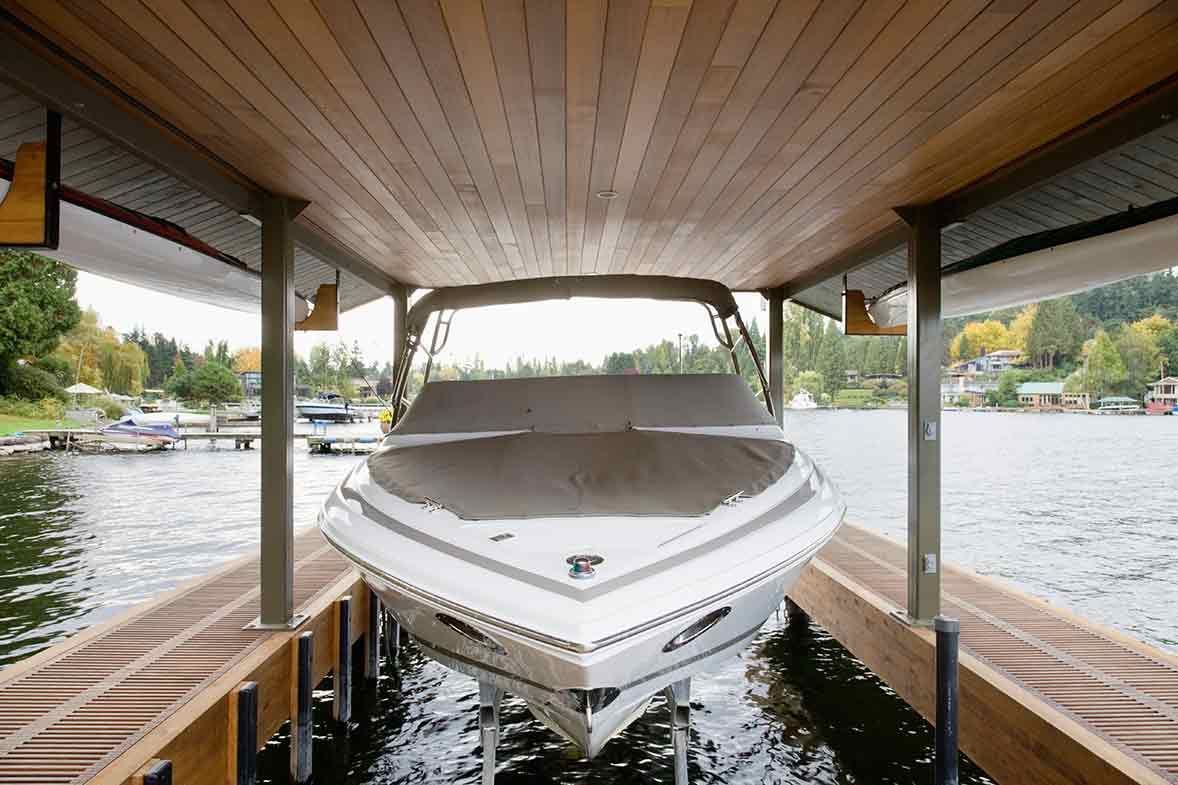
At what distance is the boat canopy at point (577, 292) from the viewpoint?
4.43m

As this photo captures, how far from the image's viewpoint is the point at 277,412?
391 centimetres

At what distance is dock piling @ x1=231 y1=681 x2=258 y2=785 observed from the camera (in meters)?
2.76

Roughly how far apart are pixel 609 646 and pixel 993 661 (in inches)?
94.2

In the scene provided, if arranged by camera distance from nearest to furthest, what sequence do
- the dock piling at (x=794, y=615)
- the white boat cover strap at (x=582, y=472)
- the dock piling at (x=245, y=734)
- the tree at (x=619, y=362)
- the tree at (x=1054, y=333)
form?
1. the white boat cover strap at (x=582, y=472)
2. the dock piling at (x=245, y=734)
3. the tree at (x=619, y=362)
4. the dock piling at (x=794, y=615)
5. the tree at (x=1054, y=333)

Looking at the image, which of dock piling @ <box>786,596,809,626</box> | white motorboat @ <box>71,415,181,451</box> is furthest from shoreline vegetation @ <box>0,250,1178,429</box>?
dock piling @ <box>786,596,809,626</box>

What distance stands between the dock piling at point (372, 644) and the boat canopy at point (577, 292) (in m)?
1.99

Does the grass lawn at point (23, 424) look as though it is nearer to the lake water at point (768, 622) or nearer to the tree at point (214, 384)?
the lake water at point (768, 622)

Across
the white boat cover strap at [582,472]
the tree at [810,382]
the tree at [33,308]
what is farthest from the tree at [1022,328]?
the tree at [33,308]

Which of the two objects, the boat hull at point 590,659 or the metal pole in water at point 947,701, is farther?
the metal pole in water at point 947,701

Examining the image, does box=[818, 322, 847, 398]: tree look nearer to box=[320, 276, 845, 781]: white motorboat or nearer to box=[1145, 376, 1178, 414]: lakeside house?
box=[1145, 376, 1178, 414]: lakeside house

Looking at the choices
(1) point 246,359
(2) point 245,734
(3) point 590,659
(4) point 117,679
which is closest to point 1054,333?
(3) point 590,659

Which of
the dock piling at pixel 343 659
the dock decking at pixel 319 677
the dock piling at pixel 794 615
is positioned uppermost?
the dock decking at pixel 319 677

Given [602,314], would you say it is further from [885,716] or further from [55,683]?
[55,683]

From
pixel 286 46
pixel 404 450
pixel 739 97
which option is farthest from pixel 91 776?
pixel 739 97
